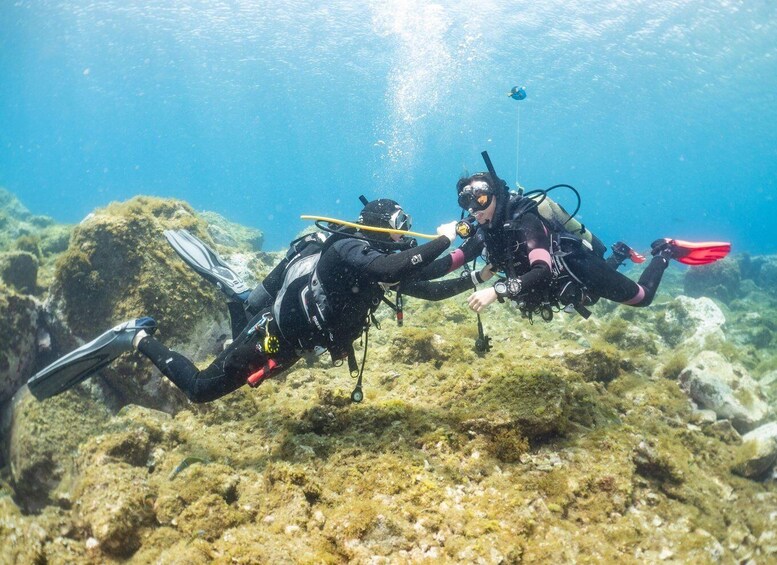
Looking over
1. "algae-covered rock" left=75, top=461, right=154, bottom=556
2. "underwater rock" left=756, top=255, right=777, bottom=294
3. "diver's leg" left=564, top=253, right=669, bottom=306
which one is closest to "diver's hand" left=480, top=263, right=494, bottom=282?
"diver's leg" left=564, top=253, right=669, bottom=306

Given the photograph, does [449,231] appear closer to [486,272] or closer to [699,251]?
[486,272]

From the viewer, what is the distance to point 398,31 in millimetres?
40906

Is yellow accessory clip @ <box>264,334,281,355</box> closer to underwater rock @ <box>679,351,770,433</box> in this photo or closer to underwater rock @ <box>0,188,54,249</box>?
underwater rock @ <box>679,351,770,433</box>

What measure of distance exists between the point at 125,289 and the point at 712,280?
1066 inches

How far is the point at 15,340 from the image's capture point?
6.30 meters

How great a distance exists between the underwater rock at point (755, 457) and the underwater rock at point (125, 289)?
7507 millimetres

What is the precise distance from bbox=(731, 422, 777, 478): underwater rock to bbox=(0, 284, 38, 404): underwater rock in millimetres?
9804

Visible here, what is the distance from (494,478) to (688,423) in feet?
12.3

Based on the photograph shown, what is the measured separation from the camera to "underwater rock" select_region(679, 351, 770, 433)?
5.77m

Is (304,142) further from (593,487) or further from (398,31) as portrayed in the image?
(593,487)

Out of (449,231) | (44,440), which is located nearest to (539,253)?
(449,231)

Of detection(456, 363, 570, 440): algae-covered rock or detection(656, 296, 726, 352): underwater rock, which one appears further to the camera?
→ detection(656, 296, 726, 352): underwater rock

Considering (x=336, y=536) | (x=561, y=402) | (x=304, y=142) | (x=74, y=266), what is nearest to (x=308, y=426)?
(x=336, y=536)

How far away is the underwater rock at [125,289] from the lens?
6637 millimetres
